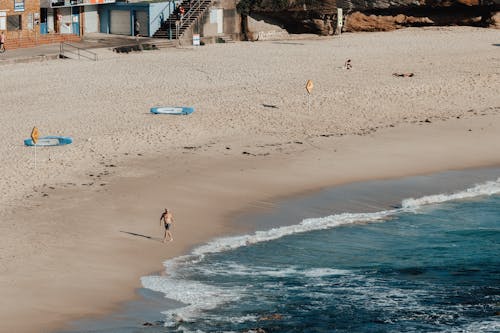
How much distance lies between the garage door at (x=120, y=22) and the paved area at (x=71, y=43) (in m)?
0.76

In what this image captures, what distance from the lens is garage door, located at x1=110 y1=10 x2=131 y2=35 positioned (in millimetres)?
73375

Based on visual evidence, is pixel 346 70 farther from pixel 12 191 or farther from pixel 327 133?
pixel 12 191

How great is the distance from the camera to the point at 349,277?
33.5 m

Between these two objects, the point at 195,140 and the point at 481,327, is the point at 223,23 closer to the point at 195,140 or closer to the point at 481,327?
the point at 195,140

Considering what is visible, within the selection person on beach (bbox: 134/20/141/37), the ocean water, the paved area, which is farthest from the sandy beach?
person on beach (bbox: 134/20/141/37)

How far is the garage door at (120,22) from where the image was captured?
73375mm

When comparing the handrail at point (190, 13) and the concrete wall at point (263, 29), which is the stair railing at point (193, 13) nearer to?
the handrail at point (190, 13)

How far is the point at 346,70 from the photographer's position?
62.4 meters

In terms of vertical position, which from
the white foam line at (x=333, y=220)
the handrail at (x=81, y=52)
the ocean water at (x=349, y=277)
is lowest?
the ocean water at (x=349, y=277)

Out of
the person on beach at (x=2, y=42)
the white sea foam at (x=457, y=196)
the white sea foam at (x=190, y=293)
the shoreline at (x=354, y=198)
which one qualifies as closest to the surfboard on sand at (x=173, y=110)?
the shoreline at (x=354, y=198)

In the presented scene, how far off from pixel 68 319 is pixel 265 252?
319 inches

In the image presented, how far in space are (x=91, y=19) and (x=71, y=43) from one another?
4765mm

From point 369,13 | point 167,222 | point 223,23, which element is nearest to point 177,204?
point 167,222

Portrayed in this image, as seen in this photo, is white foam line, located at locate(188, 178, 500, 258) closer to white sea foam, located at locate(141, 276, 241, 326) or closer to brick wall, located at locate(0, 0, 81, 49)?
white sea foam, located at locate(141, 276, 241, 326)
